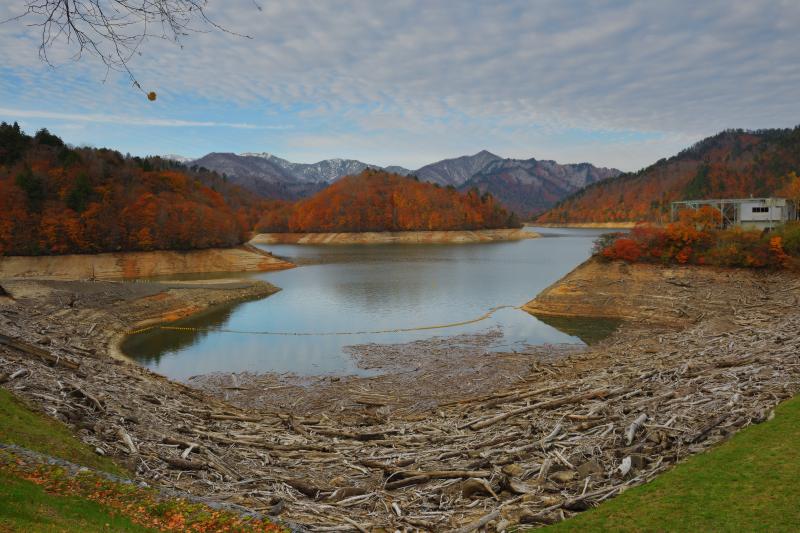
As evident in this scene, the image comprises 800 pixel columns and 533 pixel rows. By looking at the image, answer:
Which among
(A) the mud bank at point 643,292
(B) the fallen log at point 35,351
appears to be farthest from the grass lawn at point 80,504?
(A) the mud bank at point 643,292

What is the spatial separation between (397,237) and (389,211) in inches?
617

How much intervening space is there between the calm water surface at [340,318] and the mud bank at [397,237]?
61290 mm

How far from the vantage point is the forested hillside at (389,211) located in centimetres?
13875

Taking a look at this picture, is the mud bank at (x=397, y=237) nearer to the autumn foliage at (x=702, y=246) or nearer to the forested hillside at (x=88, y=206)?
the forested hillside at (x=88, y=206)

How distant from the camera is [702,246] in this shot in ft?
130

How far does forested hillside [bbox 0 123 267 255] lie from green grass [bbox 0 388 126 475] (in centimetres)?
5449

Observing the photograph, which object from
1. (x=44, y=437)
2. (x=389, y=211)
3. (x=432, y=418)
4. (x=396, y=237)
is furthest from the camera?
(x=389, y=211)

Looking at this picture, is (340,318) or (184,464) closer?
(184,464)

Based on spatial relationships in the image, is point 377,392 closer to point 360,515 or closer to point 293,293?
point 360,515

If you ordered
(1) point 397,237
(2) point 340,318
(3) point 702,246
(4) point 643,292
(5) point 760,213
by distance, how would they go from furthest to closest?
(1) point 397,237
(5) point 760,213
(3) point 702,246
(4) point 643,292
(2) point 340,318

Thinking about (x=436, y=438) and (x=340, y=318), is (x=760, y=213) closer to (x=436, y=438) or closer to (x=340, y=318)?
(x=340, y=318)

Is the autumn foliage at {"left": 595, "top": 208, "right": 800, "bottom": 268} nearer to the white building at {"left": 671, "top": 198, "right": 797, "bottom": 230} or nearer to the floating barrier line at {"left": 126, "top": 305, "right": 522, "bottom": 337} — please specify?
the white building at {"left": 671, "top": 198, "right": 797, "bottom": 230}

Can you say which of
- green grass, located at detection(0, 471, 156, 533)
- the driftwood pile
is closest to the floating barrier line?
the driftwood pile

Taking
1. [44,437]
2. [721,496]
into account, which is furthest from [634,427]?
[44,437]
